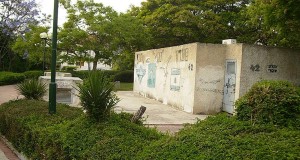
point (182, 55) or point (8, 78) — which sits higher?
point (182, 55)

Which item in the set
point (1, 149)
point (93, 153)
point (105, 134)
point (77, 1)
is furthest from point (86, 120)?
point (77, 1)

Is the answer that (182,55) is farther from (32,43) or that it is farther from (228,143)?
(32,43)

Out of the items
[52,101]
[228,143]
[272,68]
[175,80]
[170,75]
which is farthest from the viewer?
[170,75]

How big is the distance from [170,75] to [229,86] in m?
3.71

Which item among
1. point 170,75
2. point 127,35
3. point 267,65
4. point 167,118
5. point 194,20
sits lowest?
point 167,118

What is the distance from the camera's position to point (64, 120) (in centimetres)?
666

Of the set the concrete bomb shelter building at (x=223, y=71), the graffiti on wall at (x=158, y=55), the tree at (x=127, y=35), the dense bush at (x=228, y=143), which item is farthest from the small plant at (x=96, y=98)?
the tree at (x=127, y=35)

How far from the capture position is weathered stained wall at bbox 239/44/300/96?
44.6 feet

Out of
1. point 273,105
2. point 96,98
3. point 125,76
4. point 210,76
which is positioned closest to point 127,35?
point 125,76

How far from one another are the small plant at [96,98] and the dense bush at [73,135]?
149 millimetres

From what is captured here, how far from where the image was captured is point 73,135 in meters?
5.18

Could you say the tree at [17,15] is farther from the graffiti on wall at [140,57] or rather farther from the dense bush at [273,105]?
the dense bush at [273,105]

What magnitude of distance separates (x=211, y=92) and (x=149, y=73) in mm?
6774

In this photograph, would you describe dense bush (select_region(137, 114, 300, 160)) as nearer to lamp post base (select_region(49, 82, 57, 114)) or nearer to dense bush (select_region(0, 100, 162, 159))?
dense bush (select_region(0, 100, 162, 159))
